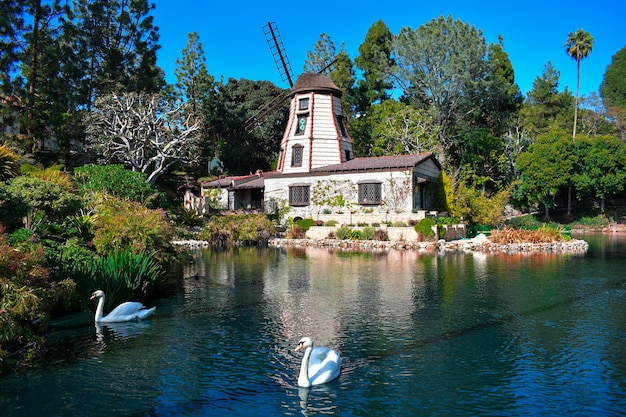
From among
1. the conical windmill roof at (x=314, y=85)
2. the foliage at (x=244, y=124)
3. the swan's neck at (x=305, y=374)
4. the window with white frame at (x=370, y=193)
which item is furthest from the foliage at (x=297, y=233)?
the swan's neck at (x=305, y=374)

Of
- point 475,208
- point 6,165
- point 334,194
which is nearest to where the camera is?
point 6,165

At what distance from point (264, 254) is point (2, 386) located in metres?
19.4

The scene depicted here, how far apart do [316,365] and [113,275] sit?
7.12 metres

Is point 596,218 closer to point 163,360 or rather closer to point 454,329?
point 454,329

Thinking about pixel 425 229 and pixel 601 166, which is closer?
pixel 425 229

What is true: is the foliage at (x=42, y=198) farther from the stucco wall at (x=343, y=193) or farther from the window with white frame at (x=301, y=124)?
the window with white frame at (x=301, y=124)

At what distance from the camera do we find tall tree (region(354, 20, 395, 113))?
2115 inches

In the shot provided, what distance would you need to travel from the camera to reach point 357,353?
9.38 metres

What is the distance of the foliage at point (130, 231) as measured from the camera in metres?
14.4

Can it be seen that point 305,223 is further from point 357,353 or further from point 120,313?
point 357,353

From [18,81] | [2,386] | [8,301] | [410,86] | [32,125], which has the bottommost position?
[2,386]

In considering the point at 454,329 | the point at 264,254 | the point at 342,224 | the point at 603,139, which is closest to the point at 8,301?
the point at 454,329

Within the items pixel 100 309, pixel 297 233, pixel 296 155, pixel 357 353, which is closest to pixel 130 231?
pixel 100 309

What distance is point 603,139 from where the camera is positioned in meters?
46.8
